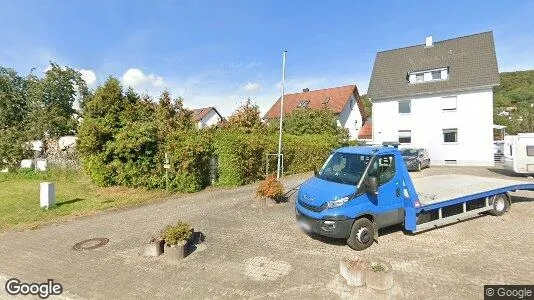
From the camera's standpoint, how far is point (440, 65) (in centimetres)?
2470

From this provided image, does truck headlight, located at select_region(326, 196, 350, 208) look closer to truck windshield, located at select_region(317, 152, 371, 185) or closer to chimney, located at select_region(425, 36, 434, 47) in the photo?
truck windshield, located at select_region(317, 152, 371, 185)

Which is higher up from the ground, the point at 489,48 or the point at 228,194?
the point at 489,48

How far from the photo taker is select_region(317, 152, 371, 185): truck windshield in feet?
21.8

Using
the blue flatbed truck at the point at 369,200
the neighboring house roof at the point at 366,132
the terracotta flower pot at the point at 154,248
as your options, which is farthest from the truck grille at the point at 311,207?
the neighboring house roof at the point at 366,132

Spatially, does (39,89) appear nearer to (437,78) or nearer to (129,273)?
(129,273)

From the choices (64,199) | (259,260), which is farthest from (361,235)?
(64,199)

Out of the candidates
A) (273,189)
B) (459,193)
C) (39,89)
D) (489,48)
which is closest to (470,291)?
(459,193)

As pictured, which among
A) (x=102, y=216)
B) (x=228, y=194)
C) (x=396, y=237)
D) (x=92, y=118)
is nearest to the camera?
(x=396, y=237)

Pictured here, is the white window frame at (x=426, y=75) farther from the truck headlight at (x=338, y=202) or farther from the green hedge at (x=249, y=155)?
the truck headlight at (x=338, y=202)

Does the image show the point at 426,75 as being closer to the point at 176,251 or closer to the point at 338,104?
the point at 338,104

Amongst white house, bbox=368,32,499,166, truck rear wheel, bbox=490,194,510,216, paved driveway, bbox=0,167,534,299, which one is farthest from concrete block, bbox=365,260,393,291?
white house, bbox=368,32,499,166

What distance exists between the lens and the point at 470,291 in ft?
15.3

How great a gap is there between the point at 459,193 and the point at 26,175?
22.7 m

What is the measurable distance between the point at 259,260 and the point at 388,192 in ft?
10.2
